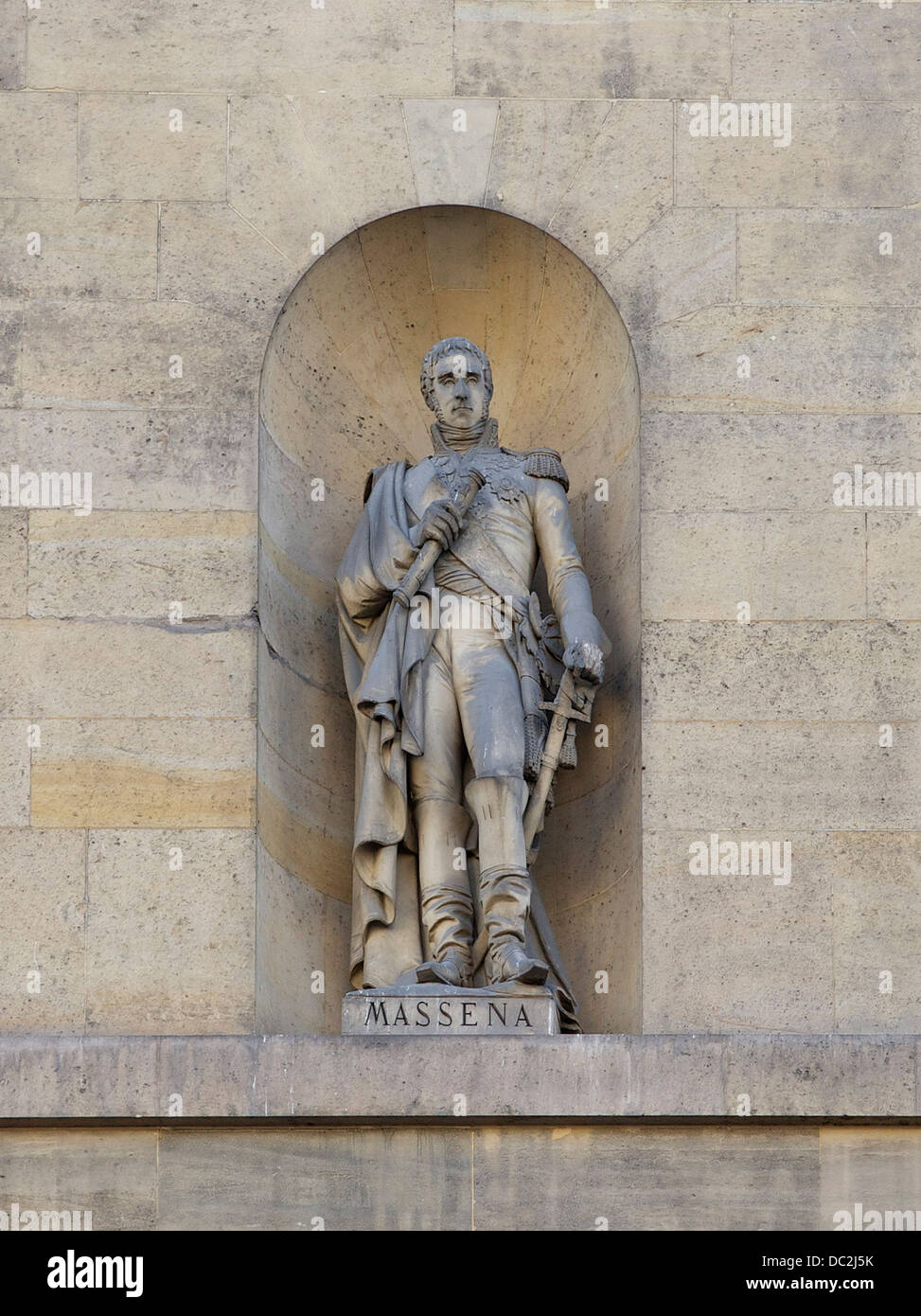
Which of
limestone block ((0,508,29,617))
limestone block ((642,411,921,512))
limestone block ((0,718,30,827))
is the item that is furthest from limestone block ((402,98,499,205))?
limestone block ((0,718,30,827))

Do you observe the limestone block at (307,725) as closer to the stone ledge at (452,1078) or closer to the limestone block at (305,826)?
the limestone block at (305,826)

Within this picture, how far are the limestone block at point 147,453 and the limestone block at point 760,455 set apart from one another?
1.87 meters

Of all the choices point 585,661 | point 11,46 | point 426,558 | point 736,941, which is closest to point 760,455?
point 585,661

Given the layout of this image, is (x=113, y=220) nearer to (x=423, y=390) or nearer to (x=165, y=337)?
(x=165, y=337)

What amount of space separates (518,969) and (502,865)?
52cm

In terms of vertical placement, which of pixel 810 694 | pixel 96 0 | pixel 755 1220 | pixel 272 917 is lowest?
pixel 755 1220

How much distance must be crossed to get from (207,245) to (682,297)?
2.21 metres

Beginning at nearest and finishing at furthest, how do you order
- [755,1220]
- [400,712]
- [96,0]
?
[755,1220] < [400,712] < [96,0]

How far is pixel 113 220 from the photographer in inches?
618

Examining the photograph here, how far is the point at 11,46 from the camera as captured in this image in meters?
15.9

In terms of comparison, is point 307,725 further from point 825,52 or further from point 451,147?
Answer: point 825,52

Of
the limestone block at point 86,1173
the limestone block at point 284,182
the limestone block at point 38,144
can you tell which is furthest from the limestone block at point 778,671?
the limestone block at point 38,144

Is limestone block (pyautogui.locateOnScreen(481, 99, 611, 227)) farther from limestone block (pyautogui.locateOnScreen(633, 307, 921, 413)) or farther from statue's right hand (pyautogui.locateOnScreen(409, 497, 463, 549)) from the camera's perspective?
statue's right hand (pyautogui.locateOnScreen(409, 497, 463, 549))

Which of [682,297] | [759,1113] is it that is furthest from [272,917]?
[682,297]
